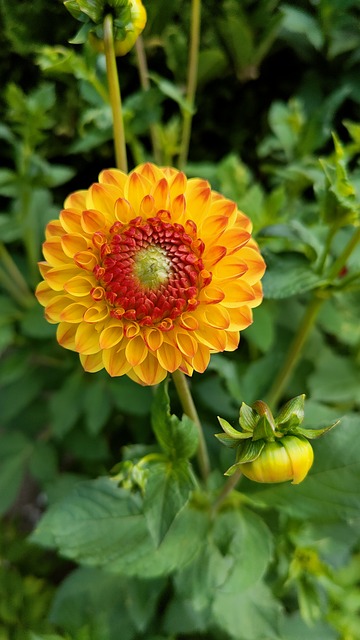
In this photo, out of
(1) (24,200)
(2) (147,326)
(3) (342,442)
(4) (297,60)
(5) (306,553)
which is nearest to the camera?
(2) (147,326)

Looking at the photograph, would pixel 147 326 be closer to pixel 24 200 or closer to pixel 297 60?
pixel 24 200

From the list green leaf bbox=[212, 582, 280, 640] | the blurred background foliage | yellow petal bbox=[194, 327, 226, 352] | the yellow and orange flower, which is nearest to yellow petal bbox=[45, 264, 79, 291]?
the yellow and orange flower

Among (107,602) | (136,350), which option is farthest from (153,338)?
(107,602)

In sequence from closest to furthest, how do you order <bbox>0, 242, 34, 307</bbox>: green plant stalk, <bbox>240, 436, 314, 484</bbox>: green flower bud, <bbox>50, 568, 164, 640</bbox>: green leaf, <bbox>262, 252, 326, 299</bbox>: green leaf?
<bbox>240, 436, 314, 484</bbox>: green flower bud
<bbox>262, 252, 326, 299</bbox>: green leaf
<bbox>50, 568, 164, 640</bbox>: green leaf
<bbox>0, 242, 34, 307</bbox>: green plant stalk

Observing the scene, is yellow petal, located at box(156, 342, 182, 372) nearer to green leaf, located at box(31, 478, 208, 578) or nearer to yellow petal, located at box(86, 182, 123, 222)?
yellow petal, located at box(86, 182, 123, 222)

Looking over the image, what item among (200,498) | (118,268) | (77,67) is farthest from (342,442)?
(77,67)
